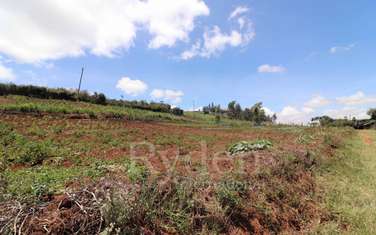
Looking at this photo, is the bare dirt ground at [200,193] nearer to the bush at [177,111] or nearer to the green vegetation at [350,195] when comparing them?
the green vegetation at [350,195]

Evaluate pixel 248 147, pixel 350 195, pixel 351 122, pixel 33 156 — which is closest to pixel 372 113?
pixel 351 122

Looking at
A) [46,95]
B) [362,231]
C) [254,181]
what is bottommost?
[362,231]

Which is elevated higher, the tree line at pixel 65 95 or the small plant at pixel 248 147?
the tree line at pixel 65 95

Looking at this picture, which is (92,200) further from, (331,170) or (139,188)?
(331,170)

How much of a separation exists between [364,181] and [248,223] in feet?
14.3

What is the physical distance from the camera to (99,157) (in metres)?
7.65

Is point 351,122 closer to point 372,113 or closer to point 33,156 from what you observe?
point 372,113

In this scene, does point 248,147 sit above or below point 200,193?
above

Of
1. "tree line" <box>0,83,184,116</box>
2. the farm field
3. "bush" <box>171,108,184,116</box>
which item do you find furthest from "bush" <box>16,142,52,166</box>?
"bush" <box>171,108,184,116</box>

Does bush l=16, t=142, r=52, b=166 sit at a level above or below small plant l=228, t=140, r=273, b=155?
below

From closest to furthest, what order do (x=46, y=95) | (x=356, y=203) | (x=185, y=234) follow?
(x=185, y=234), (x=356, y=203), (x=46, y=95)

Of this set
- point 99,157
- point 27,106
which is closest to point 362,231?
point 99,157

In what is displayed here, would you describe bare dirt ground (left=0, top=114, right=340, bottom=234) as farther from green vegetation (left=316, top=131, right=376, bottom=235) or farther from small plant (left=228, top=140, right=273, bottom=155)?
small plant (left=228, top=140, right=273, bottom=155)

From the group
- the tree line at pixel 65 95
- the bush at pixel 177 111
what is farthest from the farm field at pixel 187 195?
the bush at pixel 177 111
